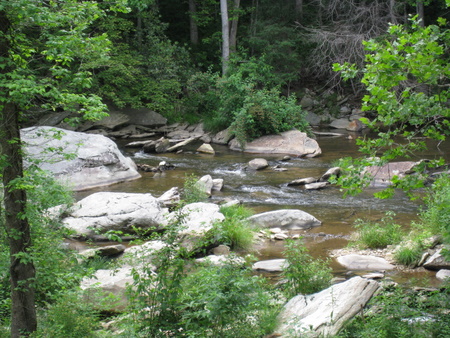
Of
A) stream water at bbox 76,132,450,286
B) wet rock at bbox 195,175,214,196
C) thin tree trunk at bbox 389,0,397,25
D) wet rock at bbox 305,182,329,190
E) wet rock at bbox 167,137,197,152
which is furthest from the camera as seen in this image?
thin tree trunk at bbox 389,0,397,25

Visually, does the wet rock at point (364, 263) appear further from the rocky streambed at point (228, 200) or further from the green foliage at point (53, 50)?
the green foliage at point (53, 50)

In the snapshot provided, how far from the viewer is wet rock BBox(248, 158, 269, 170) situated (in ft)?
47.9

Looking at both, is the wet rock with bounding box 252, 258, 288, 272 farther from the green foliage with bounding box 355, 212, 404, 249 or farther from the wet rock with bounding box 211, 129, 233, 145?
the wet rock with bounding box 211, 129, 233, 145

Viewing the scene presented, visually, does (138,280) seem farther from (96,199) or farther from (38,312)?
(96,199)

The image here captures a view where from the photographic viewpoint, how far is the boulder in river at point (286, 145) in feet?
54.7

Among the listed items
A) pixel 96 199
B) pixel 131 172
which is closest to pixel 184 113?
pixel 131 172

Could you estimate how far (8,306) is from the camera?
4.89 meters

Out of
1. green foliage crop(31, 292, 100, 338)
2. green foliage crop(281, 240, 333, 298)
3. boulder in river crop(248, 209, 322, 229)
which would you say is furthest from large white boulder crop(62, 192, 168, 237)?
green foliage crop(31, 292, 100, 338)

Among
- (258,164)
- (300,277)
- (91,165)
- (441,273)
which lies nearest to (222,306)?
(300,277)

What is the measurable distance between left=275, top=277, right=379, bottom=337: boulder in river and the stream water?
7.23 ft

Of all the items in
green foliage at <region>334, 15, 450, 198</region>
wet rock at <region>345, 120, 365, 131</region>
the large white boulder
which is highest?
green foliage at <region>334, 15, 450, 198</region>

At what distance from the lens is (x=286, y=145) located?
56.4 ft

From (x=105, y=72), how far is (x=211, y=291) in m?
16.4

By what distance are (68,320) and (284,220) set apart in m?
5.83
